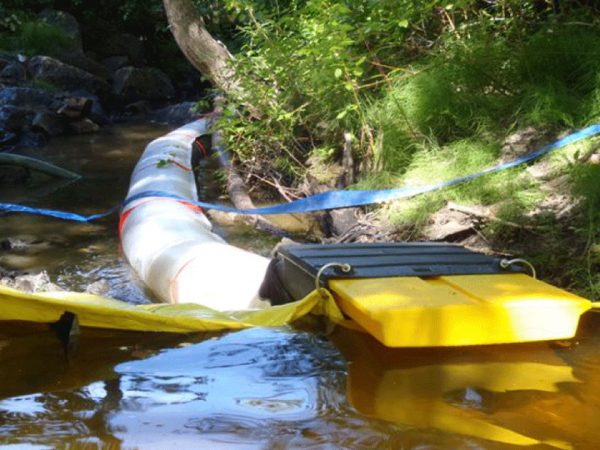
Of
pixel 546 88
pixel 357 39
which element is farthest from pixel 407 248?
pixel 357 39

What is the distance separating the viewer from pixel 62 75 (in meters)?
14.6

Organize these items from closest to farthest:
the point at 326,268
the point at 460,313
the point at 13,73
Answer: the point at 460,313, the point at 326,268, the point at 13,73

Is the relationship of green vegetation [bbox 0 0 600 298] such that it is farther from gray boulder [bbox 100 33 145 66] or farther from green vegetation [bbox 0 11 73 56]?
gray boulder [bbox 100 33 145 66]

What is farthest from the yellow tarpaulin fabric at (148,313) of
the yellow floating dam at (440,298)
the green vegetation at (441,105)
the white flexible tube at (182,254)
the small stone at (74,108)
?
the small stone at (74,108)

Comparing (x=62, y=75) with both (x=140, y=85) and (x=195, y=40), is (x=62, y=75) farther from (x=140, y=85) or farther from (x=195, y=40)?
(x=195, y=40)

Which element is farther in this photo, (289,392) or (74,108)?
(74,108)

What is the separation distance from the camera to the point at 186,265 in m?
3.63

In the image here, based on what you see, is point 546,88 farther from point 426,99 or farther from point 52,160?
point 52,160

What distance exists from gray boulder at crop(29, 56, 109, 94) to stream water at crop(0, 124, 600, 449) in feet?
43.8

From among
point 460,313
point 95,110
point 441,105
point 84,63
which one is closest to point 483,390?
point 460,313

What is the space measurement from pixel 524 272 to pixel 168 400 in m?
1.41

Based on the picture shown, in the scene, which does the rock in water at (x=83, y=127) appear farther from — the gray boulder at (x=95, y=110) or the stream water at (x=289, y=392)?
the stream water at (x=289, y=392)

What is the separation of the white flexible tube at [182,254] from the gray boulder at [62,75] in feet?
30.0

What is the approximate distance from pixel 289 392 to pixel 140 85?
15.6m
